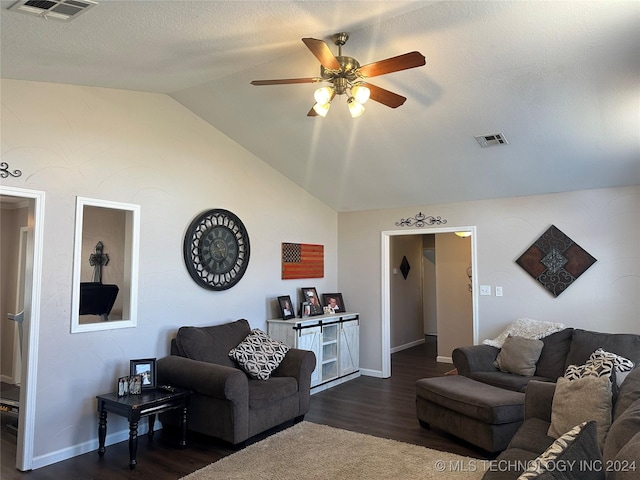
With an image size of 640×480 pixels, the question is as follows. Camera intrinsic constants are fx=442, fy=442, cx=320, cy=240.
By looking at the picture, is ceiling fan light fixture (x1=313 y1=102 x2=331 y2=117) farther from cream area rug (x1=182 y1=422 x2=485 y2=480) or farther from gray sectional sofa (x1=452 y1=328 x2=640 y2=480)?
cream area rug (x1=182 y1=422 x2=485 y2=480)

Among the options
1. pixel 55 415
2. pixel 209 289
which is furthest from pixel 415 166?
pixel 55 415

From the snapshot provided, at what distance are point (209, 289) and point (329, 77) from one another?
2.64m

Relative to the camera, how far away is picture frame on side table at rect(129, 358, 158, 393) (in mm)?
3689

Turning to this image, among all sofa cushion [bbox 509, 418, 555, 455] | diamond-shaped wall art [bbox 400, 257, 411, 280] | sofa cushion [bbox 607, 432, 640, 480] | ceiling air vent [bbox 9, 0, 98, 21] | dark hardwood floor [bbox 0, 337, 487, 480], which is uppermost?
ceiling air vent [bbox 9, 0, 98, 21]

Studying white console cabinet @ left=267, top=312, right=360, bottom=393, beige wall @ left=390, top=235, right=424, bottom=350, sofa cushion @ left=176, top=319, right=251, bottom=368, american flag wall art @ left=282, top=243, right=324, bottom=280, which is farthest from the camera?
beige wall @ left=390, top=235, right=424, bottom=350

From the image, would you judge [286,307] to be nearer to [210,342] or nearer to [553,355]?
[210,342]

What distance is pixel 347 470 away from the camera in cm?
321

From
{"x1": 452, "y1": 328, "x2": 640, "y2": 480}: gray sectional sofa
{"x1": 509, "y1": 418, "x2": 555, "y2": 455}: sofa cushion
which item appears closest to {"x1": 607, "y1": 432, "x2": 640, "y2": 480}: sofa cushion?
{"x1": 452, "y1": 328, "x2": 640, "y2": 480}: gray sectional sofa

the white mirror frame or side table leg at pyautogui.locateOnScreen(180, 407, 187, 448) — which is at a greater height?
the white mirror frame

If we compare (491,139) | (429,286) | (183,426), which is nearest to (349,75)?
(491,139)

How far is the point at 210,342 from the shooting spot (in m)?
4.23

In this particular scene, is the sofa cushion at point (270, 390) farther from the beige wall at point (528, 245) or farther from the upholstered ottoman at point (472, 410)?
the beige wall at point (528, 245)

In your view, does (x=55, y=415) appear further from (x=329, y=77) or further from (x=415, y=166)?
(x=415, y=166)

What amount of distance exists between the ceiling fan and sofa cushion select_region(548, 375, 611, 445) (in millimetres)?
2031
